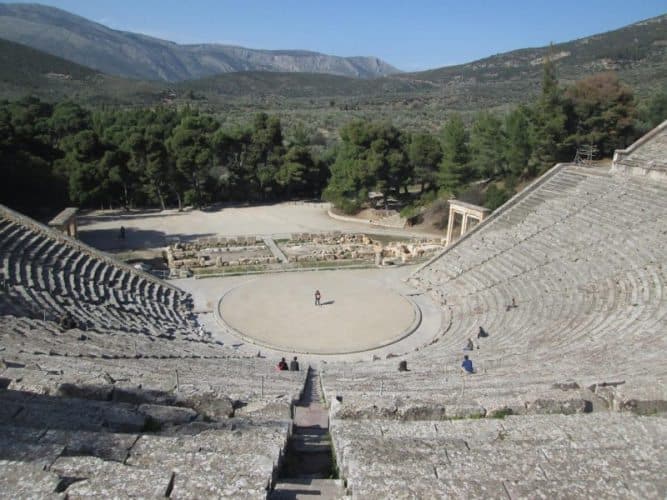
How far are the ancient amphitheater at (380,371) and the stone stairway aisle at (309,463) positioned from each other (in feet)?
0.12

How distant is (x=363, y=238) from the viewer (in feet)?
107

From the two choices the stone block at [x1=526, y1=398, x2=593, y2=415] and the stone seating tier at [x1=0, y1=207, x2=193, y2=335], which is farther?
the stone seating tier at [x1=0, y1=207, x2=193, y2=335]

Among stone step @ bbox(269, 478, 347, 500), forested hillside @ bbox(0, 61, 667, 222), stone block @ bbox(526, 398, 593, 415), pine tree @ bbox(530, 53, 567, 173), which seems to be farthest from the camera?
forested hillside @ bbox(0, 61, 667, 222)

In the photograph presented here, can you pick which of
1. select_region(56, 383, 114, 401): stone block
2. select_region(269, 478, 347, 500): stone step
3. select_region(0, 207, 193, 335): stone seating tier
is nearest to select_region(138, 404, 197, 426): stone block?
select_region(56, 383, 114, 401): stone block

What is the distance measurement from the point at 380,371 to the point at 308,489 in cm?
793

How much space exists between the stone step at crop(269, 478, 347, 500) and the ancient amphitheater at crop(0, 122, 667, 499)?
0.03 m

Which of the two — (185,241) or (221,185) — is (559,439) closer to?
(185,241)

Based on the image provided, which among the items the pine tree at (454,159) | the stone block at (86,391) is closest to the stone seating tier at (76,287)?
the stone block at (86,391)

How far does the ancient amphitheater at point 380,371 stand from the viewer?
4.88 m

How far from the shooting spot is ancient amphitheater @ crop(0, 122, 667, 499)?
16.0 feet

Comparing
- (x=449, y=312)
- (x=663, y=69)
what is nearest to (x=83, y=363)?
(x=449, y=312)

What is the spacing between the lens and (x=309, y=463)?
652 centimetres

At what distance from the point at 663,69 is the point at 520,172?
2278 inches

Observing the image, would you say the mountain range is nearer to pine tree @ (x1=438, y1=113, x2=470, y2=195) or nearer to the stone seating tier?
pine tree @ (x1=438, y1=113, x2=470, y2=195)
